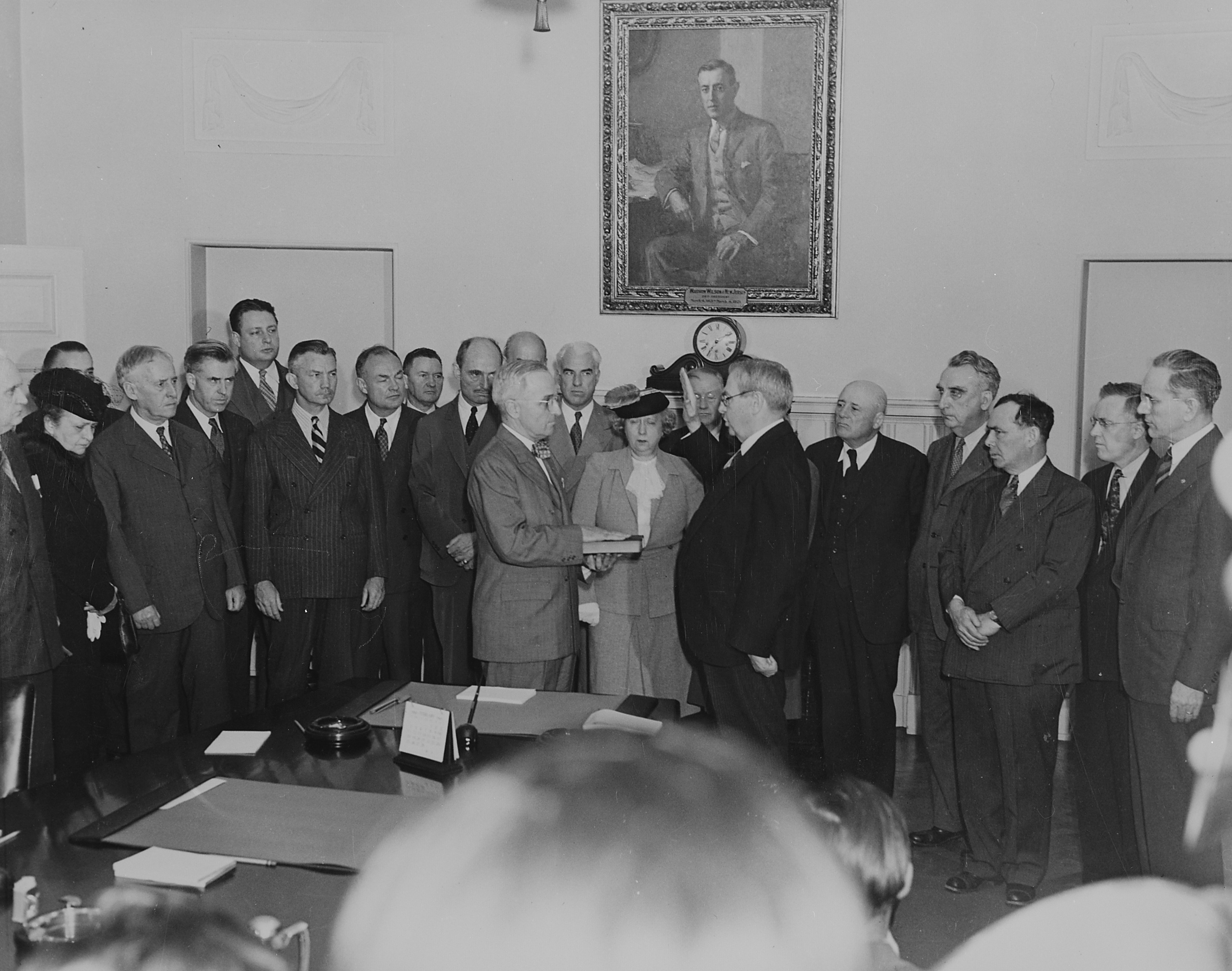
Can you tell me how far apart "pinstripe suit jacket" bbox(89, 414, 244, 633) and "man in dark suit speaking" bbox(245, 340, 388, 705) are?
0.54ft

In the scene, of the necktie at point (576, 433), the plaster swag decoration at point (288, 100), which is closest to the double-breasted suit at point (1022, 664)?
the necktie at point (576, 433)

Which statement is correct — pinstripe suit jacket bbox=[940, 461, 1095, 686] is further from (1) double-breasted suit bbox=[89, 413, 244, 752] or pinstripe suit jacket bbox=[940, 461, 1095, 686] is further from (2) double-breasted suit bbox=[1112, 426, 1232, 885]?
(1) double-breasted suit bbox=[89, 413, 244, 752]

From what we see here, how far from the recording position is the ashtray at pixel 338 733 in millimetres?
2059

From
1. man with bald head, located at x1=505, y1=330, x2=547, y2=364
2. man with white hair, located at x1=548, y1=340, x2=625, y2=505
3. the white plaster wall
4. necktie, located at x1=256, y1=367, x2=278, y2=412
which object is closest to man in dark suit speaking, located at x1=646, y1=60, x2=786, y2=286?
the white plaster wall

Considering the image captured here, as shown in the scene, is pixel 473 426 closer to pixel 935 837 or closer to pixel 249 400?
pixel 249 400

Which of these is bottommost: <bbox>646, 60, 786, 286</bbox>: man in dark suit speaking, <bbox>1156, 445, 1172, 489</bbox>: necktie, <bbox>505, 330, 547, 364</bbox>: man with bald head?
<bbox>1156, 445, 1172, 489</bbox>: necktie

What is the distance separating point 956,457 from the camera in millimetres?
3486

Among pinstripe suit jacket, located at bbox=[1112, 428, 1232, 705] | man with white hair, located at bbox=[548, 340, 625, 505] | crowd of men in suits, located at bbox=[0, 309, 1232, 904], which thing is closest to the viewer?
pinstripe suit jacket, located at bbox=[1112, 428, 1232, 705]

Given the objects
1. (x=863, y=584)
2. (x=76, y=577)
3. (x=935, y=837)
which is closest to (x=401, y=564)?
(x=76, y=577)

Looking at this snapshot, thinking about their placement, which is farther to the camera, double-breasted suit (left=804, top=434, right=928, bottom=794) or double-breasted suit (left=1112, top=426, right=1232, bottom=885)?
double-breasted suit (left=804, top=434, right=928, bottom=794)

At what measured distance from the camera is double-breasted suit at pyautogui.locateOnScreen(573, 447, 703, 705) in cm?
355

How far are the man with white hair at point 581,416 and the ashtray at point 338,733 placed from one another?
2027 millimetres

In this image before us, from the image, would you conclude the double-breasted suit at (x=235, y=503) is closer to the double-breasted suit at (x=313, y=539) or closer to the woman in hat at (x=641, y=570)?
the double-breasted suit at (x=313, y=539)

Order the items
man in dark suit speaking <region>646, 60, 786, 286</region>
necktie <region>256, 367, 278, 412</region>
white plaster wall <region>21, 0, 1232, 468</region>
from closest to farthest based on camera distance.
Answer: necktie <region>256, 367, 278, 412</region>
white plaster wall <region>21, 0, 1232, 468</region>
man in dark suit speaking <region>646, 60, 786, 286</region>
